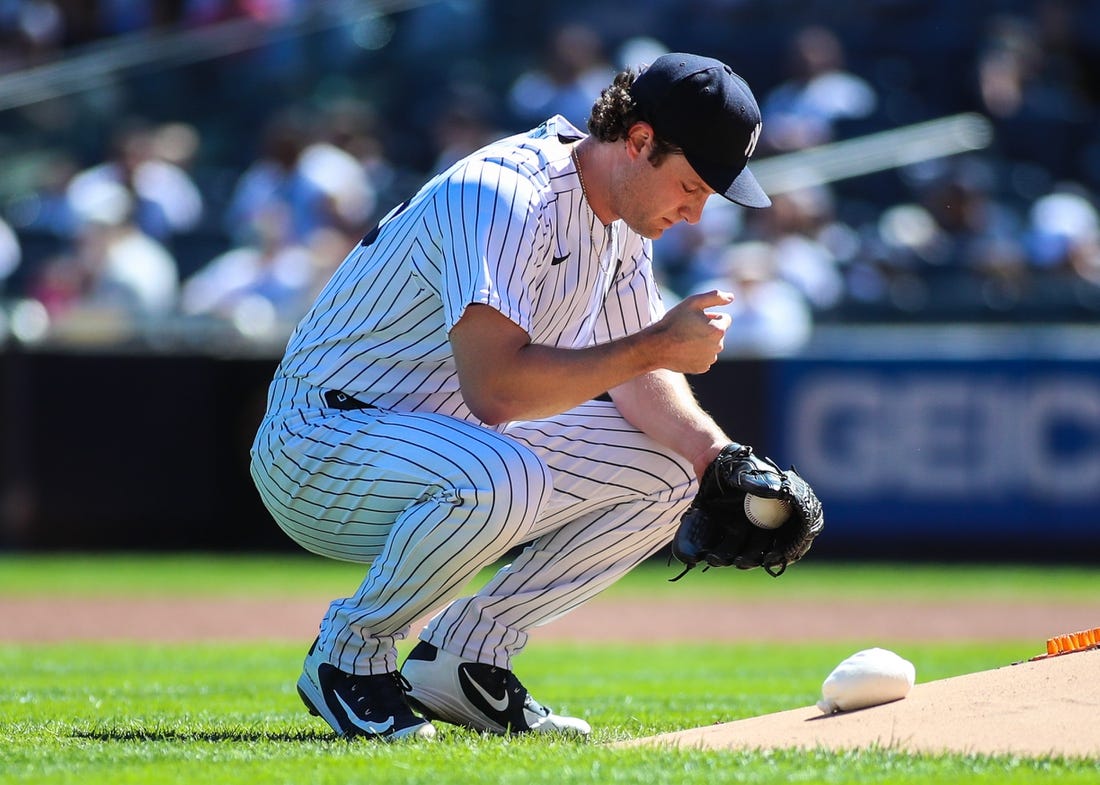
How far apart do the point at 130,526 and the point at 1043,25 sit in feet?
29.9

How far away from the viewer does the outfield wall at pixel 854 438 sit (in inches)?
417

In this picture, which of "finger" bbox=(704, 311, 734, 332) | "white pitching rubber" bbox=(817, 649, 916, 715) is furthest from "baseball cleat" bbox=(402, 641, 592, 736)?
"finger" bbox=(704, 311, 734, 332)

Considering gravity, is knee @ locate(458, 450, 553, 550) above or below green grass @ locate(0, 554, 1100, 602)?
above

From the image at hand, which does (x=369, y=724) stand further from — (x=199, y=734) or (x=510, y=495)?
(x=510, y=495)

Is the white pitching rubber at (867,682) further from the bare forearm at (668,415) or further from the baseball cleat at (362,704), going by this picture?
the baseball cleat at (362,704)

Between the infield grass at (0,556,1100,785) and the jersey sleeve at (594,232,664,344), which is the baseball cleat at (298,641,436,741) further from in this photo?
the jersey sleeve at (594,232,664,344)

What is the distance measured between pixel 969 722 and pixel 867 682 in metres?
0.27

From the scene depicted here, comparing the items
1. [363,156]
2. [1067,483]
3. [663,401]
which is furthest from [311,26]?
[663,401]

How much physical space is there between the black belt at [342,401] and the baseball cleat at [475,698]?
0.66m

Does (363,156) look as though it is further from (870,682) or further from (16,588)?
(870,682)

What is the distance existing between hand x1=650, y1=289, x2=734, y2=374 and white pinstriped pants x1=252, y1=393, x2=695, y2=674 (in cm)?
45

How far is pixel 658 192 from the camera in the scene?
392cm

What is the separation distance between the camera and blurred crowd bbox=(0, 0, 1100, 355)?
435 inches

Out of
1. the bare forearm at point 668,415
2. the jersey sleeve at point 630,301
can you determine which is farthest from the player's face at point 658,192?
the bare forearm at point 668,415
